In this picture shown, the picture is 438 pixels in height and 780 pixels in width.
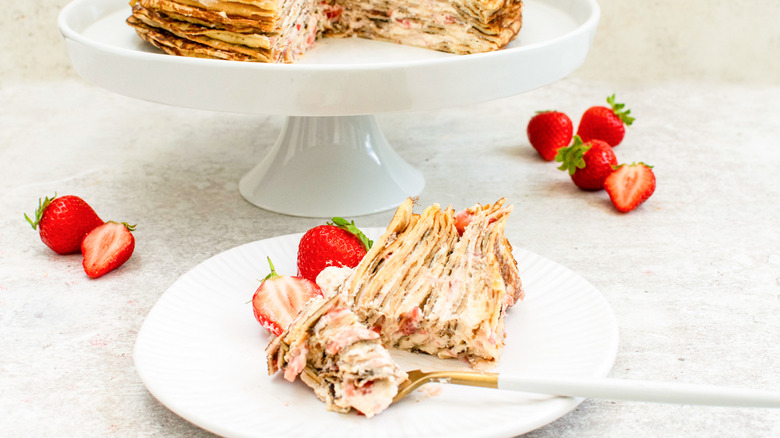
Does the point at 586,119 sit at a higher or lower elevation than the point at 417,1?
lower

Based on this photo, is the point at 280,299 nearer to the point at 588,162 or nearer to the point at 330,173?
the point at 330,173

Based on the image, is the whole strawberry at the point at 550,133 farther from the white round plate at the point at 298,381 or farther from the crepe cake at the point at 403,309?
the crepe cake at the point at 403,309

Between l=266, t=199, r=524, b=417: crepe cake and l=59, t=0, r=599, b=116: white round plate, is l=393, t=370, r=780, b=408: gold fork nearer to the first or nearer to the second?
l=266, t=199, r=524, b=417: crepe cake

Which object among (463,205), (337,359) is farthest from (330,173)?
(337,359)

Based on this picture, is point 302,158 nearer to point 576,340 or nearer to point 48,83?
point 576,340

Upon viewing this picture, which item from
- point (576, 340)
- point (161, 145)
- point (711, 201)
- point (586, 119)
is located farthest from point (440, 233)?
point (161, 145)
